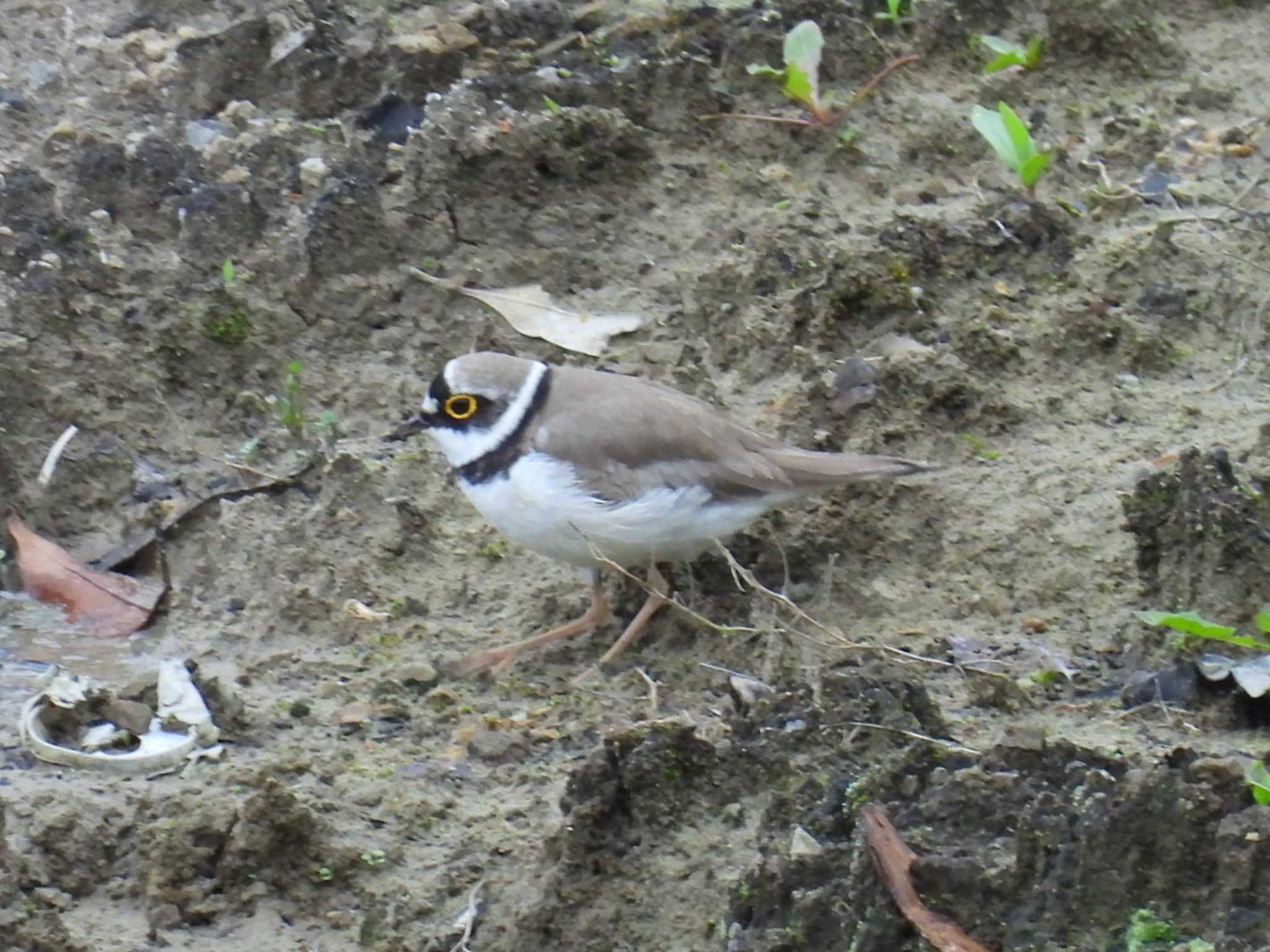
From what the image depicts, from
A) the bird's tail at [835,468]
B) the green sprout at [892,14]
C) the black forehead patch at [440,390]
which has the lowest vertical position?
the bird's tail at [835,468]

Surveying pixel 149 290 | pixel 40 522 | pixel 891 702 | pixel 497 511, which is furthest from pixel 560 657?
pixel 149 290

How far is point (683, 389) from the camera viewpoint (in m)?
6.11

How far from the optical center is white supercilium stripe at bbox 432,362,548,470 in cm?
547

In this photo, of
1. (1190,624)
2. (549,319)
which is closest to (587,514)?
(549,319)

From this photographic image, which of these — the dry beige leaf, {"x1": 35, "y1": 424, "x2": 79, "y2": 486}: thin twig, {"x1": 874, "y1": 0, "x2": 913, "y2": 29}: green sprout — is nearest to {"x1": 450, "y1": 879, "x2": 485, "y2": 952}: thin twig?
{"x1": 35, "y1": 424, "x2": 79, "y2": 486}: thin twig

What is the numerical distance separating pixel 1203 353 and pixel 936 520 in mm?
1209

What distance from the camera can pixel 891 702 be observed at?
4152mm

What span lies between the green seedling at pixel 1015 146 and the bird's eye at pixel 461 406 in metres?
2.28

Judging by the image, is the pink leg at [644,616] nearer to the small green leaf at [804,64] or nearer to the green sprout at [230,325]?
the green sprout at [230,325]

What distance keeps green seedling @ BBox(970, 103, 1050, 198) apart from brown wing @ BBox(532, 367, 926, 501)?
66.4 inches

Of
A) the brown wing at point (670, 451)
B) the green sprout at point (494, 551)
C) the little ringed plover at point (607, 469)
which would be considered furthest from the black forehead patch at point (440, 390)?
the green sprout at point (494, 551)

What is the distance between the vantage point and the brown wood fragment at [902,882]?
10.7ft

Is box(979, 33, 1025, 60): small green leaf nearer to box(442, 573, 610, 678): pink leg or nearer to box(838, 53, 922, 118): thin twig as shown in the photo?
box(838, 53, 922, 118): thin twig

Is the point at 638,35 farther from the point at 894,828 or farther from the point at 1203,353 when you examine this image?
the point at 894,828
